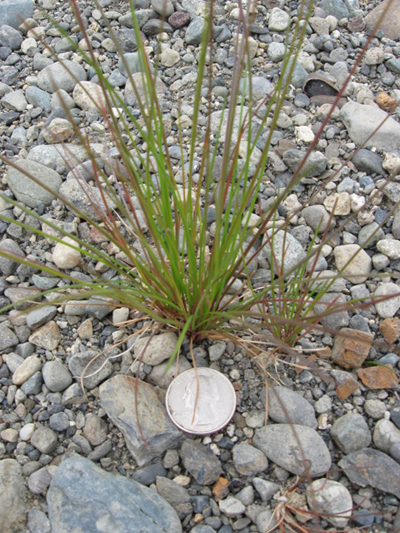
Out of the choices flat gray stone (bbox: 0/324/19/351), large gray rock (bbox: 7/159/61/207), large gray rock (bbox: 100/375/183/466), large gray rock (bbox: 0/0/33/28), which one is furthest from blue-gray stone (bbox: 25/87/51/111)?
large gray rock (bbox: 100/375/183/466)

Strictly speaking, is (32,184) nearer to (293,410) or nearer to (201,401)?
(201,401)

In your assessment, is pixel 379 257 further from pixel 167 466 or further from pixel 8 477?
pixel 8 477

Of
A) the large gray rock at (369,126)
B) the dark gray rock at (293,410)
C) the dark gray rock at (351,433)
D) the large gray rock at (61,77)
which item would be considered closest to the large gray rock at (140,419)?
the dark gray rock at (293,410)

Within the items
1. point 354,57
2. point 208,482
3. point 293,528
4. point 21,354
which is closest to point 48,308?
point 21,354

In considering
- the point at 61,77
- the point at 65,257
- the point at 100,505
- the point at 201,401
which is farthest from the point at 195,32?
the point at 100,505

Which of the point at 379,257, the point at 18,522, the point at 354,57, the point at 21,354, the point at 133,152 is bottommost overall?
the point at 18,522

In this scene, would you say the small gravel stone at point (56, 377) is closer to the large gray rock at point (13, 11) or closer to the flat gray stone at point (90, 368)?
the flat gray stone at point (90, 368)

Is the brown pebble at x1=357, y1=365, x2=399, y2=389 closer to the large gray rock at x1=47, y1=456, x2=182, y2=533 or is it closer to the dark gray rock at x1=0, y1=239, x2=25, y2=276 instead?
the large gray rock at x1=47, y1=456, x2=182, y2=533
